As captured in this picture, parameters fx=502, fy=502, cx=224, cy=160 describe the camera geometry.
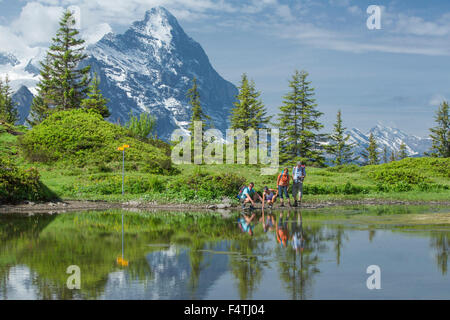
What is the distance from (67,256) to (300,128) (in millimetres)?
57758

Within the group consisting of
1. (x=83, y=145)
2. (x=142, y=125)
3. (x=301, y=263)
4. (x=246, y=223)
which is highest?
(x=142, y=125)

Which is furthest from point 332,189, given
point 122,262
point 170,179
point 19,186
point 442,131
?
point 442,131

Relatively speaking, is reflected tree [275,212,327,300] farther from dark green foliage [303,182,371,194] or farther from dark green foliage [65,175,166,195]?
dark green foliage [303,182,371,194]

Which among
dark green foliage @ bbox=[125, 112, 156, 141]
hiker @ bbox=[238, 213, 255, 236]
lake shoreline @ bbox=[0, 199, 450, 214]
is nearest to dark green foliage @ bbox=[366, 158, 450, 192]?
lake shoreline @ bbox=[0, 199, 450, 214]

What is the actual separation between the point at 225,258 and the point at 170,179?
18.0m

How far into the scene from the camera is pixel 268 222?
17328 millimetres

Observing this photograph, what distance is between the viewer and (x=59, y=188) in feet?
85.6

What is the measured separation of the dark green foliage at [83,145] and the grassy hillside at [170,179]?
0.07 meters

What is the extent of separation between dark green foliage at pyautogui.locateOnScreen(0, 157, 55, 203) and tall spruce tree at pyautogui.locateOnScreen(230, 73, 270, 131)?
1891 inches

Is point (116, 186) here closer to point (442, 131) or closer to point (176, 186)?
point (176, 186)

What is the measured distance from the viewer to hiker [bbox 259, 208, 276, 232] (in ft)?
51.0

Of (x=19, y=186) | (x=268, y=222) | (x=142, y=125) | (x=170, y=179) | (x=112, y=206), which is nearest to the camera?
(x=268, y=222)

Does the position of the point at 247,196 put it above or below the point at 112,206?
above
